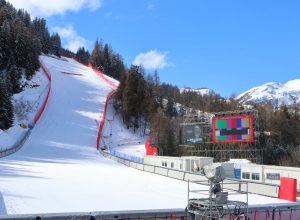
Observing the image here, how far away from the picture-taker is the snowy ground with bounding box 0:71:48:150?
4381 cm

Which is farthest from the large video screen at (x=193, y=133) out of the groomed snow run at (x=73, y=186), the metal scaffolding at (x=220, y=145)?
the groomed snow run at (x=73, y=186)

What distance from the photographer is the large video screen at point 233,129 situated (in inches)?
1442

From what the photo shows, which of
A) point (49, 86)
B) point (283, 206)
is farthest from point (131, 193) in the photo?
point (49, 86)

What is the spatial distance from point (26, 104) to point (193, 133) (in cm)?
3091

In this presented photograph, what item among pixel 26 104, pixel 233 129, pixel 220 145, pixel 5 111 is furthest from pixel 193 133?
pixel 26 104

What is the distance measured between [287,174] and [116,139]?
3943cm

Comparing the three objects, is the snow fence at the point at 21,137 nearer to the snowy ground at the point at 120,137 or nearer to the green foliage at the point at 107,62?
the snowy ground at the point at 120,137

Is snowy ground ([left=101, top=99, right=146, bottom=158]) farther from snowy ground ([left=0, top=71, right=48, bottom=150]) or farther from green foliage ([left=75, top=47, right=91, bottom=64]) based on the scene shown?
green foliage ([left=75, top=47, right=91, bottom=64])

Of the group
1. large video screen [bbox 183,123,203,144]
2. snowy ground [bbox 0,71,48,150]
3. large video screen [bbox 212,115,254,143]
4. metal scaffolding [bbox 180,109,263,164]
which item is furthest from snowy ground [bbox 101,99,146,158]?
large video screen [bbox 212,115,254,143]

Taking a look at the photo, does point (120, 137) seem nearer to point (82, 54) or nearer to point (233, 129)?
point (233, 129)

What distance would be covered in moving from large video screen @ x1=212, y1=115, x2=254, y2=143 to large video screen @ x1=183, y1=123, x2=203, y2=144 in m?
4.64

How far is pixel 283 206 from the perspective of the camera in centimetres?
1207

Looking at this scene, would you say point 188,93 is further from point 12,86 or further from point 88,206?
point 88,206

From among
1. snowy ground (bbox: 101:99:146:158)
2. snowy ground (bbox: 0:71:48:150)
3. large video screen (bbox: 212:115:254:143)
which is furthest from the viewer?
snowy ground (bbox: 101:99:146:158)
